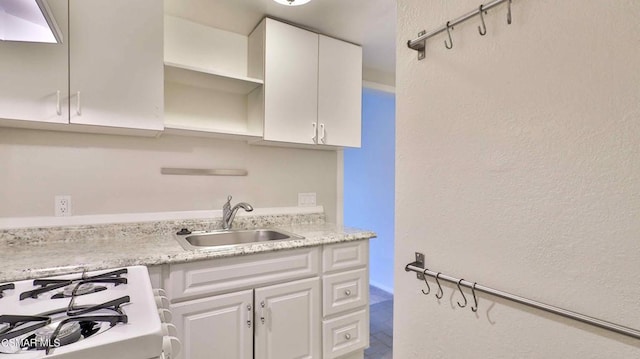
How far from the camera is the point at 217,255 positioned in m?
1.38

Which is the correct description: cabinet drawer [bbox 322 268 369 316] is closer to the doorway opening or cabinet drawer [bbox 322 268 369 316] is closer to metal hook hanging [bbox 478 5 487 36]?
the doorway opening

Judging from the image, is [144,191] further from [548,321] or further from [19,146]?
[548,321]

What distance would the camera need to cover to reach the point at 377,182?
11.6 ft

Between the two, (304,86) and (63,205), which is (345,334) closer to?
(304,86)

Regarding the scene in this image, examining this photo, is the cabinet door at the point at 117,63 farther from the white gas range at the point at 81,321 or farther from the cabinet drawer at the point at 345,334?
the cabinet drawer at the point at 345,334

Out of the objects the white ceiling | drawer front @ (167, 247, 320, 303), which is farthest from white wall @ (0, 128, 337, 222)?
the white ceiling

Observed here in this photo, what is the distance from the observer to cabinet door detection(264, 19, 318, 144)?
1876 millimetres

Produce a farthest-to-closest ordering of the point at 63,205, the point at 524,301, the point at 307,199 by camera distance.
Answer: the point at 307,199 < the point at 63,205 < the point at 524,301

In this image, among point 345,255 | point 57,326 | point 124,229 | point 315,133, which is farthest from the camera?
point 315,133

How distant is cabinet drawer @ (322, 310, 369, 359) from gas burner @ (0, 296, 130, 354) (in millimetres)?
1277

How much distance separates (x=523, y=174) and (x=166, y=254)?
1.35 m

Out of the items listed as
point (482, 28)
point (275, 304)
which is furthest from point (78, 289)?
point (482, 28)

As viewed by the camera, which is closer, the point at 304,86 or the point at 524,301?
the point at 524,301

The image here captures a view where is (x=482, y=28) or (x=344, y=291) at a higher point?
(x=482, y=28)
